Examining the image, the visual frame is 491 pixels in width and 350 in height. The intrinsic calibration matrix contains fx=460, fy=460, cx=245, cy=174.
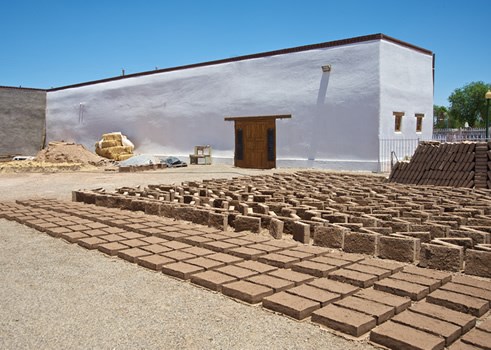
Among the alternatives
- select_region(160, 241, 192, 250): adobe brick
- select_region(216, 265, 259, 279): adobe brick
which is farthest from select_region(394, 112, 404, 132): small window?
select_region(216, 265, 259, 279): adobe brick

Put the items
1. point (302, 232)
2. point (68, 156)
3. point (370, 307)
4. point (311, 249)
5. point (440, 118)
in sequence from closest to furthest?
point (370, 307) < point (311, 249) < point (302, 232) < point (68, 156) < point (440, 118)

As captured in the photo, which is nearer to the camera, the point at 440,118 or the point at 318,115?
the point at 318,115

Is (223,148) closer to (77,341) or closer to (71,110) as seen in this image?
(71,110)

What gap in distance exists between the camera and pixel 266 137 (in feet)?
62.4

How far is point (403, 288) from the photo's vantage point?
346 centimetres

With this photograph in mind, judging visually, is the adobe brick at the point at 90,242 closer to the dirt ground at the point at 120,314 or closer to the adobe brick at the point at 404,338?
the dirt ground at the point at 120,314

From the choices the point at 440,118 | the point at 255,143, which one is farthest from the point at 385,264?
the point at 440,118

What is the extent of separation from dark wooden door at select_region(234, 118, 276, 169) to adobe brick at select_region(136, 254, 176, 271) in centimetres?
1459

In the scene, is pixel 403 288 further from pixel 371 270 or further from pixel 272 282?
pixel 272 282

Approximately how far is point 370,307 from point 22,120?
28.4m

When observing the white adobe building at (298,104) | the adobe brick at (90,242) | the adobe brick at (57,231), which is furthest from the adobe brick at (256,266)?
the white adobe building at (298,104)

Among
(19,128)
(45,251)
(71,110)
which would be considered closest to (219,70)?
(71,110)

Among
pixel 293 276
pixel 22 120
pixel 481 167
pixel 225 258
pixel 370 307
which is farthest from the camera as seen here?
pixel 22 120

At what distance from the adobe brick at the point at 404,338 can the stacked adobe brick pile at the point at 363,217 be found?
4.38 feet
